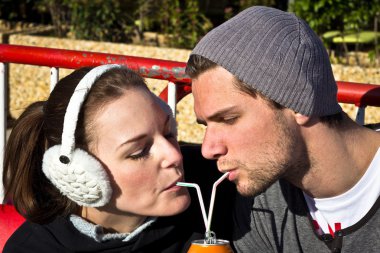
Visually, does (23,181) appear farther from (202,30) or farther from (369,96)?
(202,30)

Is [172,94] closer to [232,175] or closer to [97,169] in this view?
[232,175]

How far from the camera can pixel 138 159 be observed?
2754mm

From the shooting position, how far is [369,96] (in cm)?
312

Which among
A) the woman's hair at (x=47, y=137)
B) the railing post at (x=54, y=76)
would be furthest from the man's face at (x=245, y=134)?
the railing post at (x=54, y=76)

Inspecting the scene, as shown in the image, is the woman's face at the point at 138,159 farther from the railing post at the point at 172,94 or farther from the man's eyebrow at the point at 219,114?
the railing post at the point at 172,94

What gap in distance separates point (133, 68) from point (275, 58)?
0.91 m

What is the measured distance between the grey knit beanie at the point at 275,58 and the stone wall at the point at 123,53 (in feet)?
17.6

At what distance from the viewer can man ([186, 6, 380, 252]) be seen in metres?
2.74

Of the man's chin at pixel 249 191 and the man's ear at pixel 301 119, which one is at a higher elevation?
the man's ear at pixel 301 119

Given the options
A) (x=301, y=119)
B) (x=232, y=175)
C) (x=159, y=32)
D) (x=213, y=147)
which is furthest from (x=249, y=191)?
(x=159, y=32)

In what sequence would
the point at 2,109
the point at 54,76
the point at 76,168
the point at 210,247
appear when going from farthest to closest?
the point at 2,109 < the point at 54,76 < the point at 76,168 < the point at 210,247

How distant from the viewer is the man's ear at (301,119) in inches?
110

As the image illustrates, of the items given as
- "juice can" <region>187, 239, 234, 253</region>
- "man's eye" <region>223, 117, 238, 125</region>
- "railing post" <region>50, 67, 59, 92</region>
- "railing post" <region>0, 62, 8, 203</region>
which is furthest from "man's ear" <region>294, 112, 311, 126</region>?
"railing post" <region>0, 62, 8, 203</region>

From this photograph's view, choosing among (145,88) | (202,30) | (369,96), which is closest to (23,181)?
(145,88)
